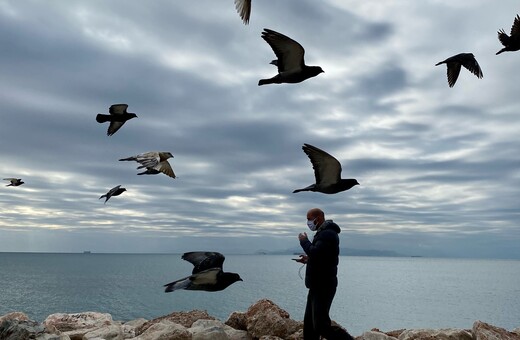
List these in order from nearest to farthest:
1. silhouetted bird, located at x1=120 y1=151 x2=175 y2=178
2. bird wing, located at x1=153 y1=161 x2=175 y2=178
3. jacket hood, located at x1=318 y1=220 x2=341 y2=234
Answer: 1. jacket hood, located at x1=318 y1=220 x2=341 y2=234
2. silhouetted bird, located at x1=120 y1=151 x2=175 y2=178
3. bird wing, located at x1=153 y1=161 x2=175 y2=178

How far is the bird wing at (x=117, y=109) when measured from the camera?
579 inches

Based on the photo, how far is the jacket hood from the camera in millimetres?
9119

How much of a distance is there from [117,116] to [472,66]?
404 inches

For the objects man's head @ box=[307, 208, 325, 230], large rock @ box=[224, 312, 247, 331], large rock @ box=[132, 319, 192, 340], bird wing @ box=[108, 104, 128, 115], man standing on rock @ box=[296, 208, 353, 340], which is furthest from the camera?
bird wing @ box=[108, 104, 128, 115]

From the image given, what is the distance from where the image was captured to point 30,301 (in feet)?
301

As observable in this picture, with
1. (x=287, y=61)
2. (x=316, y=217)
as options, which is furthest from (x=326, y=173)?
(x=287, y=61)

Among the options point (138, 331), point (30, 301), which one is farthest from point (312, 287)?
point (30, 301)

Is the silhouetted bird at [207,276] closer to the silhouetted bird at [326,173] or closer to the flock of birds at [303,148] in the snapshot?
the flock of birds at [303,148]

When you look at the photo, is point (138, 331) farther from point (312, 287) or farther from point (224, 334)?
point (312, 287)

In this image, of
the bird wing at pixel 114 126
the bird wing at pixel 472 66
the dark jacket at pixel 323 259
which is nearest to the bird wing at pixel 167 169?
the bird wing at pixel 114 126

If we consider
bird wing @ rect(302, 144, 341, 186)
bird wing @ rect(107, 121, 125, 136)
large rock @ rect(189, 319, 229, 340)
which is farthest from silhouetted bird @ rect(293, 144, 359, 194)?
bird wing @ rect(107, 121, 125, 136)

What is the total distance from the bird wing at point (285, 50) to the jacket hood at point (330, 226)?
149 inches

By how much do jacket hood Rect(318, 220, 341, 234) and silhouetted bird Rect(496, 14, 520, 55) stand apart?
259 inches

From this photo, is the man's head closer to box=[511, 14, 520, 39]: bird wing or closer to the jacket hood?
the jacket hood
